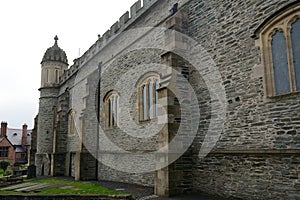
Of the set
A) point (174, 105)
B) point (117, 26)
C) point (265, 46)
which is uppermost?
point (117, 26)

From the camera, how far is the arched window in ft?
50.1

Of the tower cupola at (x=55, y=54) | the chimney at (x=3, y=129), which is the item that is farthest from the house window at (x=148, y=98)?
the chimney at (x=3, y=129)

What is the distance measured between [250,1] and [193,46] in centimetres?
265

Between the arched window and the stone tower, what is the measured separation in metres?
11.0

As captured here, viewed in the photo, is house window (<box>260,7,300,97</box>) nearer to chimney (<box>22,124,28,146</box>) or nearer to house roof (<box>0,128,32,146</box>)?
house roof (<box>0,128,32,146</box>)

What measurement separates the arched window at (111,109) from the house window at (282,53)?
921 centimetres

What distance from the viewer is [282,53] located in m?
7.27

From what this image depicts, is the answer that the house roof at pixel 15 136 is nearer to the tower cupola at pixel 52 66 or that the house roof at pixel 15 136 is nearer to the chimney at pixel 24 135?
the chimney at pixel 24 135

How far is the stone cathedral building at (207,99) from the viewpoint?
23.2 ft

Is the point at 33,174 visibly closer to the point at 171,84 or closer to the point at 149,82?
the point at 149,82

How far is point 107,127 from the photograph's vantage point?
15.9 meters

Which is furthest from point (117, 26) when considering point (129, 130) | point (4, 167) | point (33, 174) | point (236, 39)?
point (4, 167)

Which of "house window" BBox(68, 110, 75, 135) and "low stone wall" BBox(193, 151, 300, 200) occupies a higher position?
"house window" BBox(68, 110, 75, 135)

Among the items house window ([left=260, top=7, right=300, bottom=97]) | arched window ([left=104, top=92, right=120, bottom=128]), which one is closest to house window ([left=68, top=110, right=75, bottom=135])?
arched window ([left=104, top=92, right=120, bottom=128])
